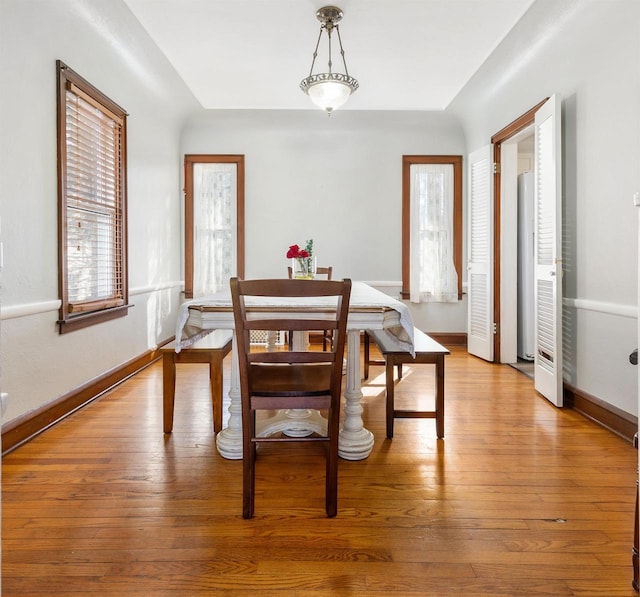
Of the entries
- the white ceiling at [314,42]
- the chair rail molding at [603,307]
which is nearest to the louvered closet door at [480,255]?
the white ceiling at [314,42]

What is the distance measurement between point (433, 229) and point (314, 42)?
2.79m

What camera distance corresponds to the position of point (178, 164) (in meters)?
5.58

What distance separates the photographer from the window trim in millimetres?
5660

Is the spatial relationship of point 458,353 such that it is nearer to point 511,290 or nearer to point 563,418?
point 511,290

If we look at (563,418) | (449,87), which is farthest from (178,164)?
(563,418)

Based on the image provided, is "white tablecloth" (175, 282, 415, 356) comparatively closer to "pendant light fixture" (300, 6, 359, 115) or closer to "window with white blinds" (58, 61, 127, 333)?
"window with white blinds" (58, 61, 127, 333)

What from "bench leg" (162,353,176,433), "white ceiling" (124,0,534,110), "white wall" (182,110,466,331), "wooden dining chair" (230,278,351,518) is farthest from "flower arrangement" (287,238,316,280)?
"white wall" (182,110,466,331)

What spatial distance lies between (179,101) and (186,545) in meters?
4.44

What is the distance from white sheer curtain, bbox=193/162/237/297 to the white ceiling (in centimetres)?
106

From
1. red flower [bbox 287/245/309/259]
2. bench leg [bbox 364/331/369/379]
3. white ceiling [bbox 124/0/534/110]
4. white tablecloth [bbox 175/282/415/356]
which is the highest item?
white ceiling [bbox 124/0/534/110]

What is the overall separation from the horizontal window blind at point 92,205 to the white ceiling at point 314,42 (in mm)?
794

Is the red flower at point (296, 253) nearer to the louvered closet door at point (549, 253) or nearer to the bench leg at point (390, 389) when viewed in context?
the bench leg at point (390, 389)

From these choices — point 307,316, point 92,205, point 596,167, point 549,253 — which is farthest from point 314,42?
point 307,316

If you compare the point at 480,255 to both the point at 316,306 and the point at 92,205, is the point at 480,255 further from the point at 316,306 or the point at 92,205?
the point at 92,205
